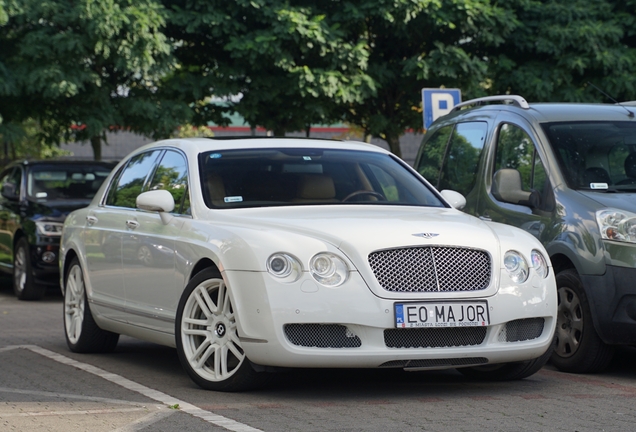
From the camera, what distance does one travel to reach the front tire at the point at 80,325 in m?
9.47

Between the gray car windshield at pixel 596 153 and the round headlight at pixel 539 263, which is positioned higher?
the gray car windshield at pixel 596 153

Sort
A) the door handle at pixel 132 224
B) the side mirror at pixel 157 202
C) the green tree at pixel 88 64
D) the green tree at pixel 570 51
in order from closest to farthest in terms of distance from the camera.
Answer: the side mirror at pixel 157 202 < the door handle at pixel 132 224 < the green tree at pixel 88 64 < the green tree at pixel 570 51

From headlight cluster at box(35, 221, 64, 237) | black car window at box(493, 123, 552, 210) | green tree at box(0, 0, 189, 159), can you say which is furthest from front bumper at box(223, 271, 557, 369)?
green tree at box(0, 0, 189, 159)

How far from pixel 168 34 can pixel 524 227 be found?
19.6 meters

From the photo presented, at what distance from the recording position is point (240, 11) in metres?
26.8

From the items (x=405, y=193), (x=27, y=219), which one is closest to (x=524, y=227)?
(x=405, y=193)

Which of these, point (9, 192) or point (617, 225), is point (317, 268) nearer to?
point (617, 225)

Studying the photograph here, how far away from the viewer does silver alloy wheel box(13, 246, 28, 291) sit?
15.4 meters

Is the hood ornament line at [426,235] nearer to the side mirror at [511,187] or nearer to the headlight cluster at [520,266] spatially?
the headlight cluster at [520,266]

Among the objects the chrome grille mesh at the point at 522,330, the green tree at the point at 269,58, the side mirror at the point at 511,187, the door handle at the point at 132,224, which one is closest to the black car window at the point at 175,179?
the door handle at the point at 132,224

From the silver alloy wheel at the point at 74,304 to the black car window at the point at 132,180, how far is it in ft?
2.11

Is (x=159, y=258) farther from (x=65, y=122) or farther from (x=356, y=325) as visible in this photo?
(x=65, y=122)

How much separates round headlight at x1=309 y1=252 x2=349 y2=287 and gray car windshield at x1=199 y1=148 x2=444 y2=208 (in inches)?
44.7

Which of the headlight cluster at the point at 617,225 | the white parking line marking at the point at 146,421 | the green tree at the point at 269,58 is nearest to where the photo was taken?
the white parking line marking at the point at 146,421
